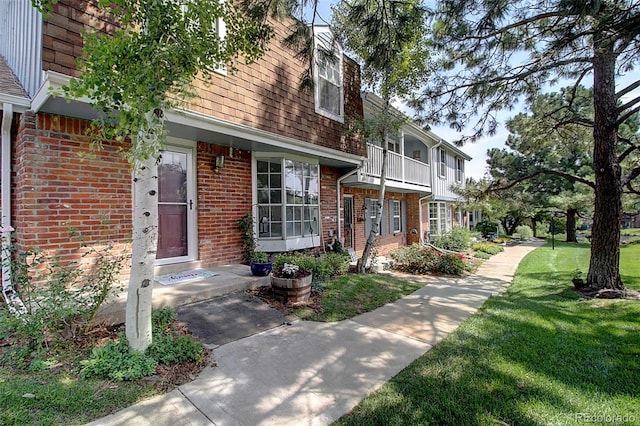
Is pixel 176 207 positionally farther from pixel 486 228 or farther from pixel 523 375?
pixel 486 228

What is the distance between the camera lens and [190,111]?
4848mm

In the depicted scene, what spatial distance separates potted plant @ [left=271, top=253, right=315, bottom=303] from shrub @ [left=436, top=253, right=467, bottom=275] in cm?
521

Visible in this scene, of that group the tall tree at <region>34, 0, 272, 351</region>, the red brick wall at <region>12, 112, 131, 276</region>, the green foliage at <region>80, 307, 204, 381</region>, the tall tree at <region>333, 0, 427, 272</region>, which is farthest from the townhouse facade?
the green foliage at <region>80, 307, 204, 381</region>

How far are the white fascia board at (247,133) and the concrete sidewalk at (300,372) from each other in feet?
9.44

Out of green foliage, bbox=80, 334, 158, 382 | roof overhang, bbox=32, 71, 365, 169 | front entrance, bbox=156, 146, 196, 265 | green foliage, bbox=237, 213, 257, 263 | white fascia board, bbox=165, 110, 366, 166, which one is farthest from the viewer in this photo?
green foliage, bbox=237, 213, 257, 263

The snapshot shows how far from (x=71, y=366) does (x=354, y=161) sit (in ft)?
24.2

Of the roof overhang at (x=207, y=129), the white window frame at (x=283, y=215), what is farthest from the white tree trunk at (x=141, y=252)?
the white window frame at (x=283, y=215)

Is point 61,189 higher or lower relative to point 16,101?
lower

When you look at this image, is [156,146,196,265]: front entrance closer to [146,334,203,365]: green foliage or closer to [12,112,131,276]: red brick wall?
[12,112,131,276]: red brick wall

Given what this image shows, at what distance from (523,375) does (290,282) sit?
323 cm

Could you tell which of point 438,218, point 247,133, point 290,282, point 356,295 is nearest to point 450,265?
point 356,295

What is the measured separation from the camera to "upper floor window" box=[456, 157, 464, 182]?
1956cm

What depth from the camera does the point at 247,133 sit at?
5.82m

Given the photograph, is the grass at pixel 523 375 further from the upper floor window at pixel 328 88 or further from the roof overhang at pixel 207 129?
the upper floor window at pixel 328 88
